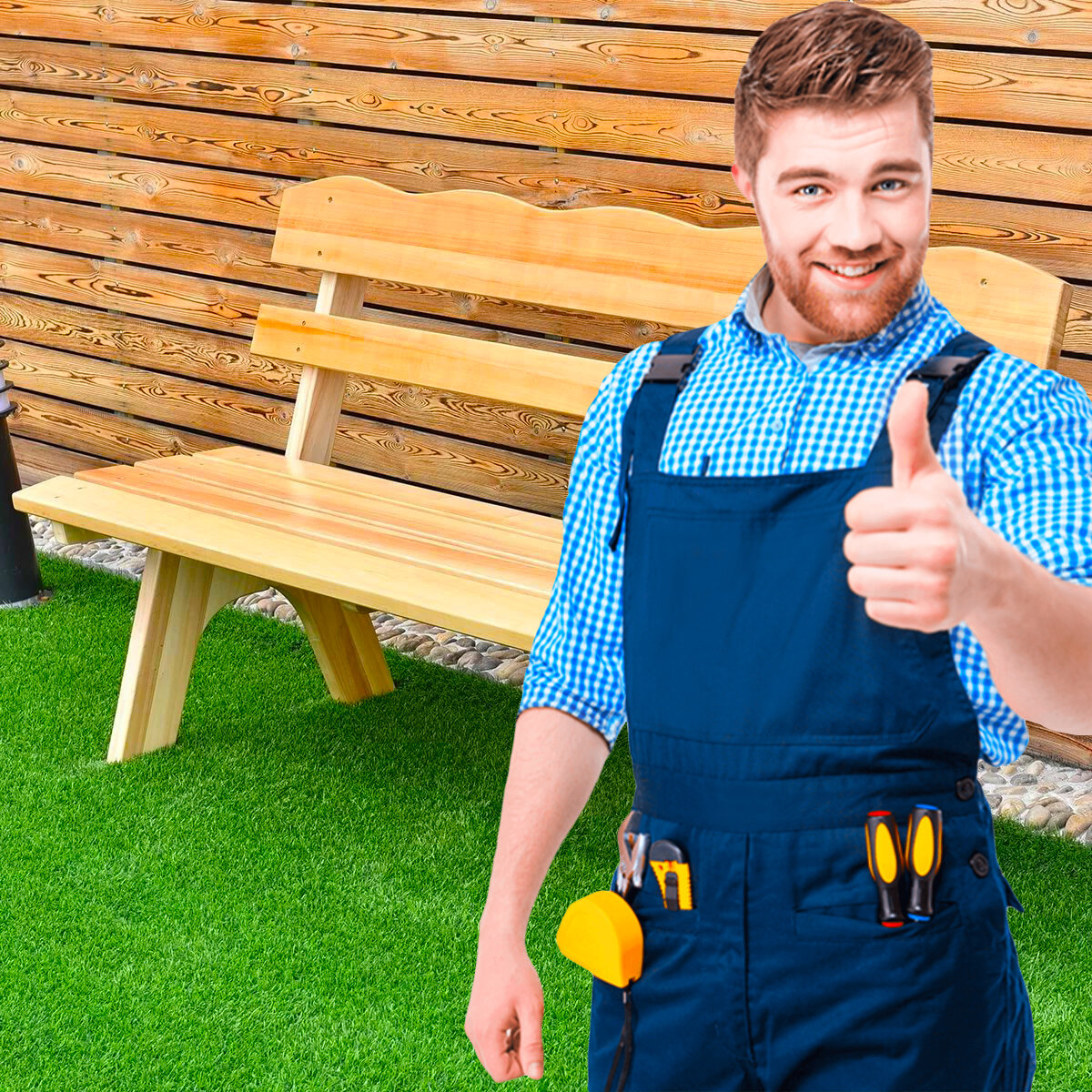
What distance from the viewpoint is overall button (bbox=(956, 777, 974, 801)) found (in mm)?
1148

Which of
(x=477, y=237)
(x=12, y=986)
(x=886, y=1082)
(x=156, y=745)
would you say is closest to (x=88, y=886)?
(x=12, y=986)

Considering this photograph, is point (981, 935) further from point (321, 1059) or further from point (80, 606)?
point (80, 606)

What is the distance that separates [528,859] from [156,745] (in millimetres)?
2419

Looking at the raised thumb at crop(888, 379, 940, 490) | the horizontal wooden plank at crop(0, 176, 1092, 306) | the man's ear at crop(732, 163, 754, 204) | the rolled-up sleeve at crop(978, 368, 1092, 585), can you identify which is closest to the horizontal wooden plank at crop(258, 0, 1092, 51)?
the horizontal wooden plank at crop(0, 176, 1092, 306)

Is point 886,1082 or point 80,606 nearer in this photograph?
point 886,1082

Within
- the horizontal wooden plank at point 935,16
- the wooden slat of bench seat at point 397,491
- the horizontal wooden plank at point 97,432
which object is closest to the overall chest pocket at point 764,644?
the wooden slat of bench seat at point 397,491

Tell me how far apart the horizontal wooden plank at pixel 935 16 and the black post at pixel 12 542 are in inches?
88.6

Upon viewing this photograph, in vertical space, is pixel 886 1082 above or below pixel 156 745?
above

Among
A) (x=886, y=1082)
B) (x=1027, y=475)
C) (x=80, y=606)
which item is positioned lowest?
(x=80, y=606)

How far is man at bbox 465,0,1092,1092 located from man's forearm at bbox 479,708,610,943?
0.11 m

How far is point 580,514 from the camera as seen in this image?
1374 millimetres

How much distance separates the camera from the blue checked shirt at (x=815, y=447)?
1097 mm

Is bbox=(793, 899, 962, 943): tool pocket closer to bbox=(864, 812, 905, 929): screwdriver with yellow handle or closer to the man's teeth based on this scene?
bbox=(864, 812, 905, 929): screwdriver with yellow handle

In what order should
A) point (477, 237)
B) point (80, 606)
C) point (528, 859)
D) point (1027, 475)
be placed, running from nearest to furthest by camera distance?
point (1027, 475) → point (528, 859) → point (477, 237) → point (80, 606)
